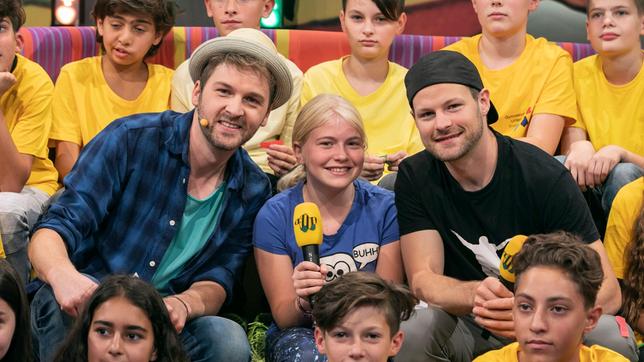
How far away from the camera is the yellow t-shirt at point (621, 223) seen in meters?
3.81

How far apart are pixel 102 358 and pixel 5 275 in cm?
34

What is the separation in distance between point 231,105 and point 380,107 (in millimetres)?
1134

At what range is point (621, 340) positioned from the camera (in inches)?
134

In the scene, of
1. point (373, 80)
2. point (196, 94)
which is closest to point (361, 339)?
point (196, 94)

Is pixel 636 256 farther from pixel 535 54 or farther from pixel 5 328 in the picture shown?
pixel 5 328

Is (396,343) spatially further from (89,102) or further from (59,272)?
(89,102)

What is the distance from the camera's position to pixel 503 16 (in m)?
4.52

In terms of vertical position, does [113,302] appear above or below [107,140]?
below

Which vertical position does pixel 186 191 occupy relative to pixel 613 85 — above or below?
below

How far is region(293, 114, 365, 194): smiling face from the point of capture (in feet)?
11.9

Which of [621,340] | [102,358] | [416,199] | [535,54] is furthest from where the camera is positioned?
[535,54]

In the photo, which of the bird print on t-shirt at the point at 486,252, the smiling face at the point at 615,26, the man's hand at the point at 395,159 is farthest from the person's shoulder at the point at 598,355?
the smiling face at the point at 615,26

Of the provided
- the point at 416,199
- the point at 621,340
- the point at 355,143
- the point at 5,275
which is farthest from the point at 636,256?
the point at 5,275

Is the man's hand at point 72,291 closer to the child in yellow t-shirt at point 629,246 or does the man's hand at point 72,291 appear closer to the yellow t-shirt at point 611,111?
the child in yellow t-shirt at point 629,246
